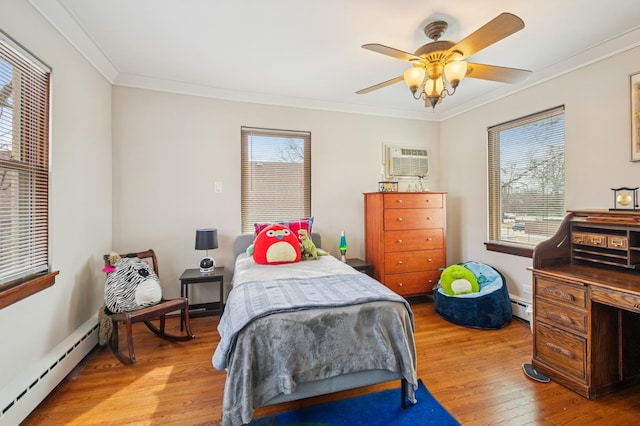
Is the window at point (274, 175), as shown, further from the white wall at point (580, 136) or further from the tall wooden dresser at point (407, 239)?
the white wall at point (580, 136)

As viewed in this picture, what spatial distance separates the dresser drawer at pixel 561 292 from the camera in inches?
71.4

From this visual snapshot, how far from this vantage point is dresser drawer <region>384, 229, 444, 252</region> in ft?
10.9

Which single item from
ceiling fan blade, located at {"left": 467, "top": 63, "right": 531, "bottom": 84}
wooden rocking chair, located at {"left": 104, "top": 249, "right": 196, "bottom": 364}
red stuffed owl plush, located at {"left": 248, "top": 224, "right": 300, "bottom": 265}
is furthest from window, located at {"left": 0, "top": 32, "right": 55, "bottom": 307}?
ceiling fan blade, located at {"left": 467, "top": 63, "right": 531, "bottom": 84}

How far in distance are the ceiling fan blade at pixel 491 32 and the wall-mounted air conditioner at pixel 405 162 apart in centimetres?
205

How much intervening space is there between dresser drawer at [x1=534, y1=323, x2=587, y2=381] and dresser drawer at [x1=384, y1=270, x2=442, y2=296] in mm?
1405

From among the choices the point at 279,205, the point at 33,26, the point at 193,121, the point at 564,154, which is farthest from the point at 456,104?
the point at 33,26

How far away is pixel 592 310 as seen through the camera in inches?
69.4

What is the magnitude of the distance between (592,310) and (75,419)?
3149 millimetres

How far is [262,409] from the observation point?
1.74 m

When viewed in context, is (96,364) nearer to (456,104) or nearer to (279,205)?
(279,205)

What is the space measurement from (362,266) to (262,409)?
1920mm

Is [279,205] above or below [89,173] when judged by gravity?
below

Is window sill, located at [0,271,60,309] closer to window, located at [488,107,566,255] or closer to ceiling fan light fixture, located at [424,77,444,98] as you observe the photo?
ceiling fan light fixture, located at [424,77,444,98]

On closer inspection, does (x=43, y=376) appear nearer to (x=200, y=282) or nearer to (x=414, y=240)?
(x=200, y=282)
